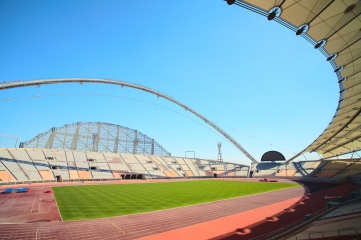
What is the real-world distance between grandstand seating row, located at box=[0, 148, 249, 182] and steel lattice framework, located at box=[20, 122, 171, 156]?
384 inches

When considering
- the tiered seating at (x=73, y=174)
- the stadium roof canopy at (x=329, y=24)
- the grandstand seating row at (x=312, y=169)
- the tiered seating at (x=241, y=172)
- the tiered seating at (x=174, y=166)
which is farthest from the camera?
the tiered seating at (x=241, y=172)

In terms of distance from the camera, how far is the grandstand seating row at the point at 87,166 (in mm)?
45844

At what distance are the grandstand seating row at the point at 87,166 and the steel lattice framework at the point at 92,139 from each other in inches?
384

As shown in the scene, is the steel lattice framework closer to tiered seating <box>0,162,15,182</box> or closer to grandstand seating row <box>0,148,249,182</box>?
grandstand seating row <box>0,148,249,182</box>

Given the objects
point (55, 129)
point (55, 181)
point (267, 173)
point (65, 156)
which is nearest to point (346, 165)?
point (267, 173)

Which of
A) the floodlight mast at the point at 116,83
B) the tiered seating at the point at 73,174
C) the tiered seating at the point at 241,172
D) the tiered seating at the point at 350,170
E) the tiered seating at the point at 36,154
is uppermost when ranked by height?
the floodlight mast at the point at 116,83

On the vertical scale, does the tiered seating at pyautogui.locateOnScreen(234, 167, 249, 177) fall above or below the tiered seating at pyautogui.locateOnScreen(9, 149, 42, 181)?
below

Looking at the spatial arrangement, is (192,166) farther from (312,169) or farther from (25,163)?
(25,163)

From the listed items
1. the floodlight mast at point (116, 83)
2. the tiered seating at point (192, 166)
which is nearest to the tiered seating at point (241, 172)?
the floodlight mast at point (116, 83)

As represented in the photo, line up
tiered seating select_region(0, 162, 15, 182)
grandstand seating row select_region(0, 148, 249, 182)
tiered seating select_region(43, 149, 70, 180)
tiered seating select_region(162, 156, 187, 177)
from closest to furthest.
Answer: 1. tiered seating select_region(0, 162, 15, 182)
2. grandstand seating row select_region(0, 148, 249, 182)
3. tiered seating select_region(43, 149, 70, 180)
4. tiered seating select_region(162, 156, 187, 177)

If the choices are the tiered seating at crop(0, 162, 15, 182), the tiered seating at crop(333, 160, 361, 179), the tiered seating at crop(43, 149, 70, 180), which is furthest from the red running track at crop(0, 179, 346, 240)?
the tiered seating at crop(333, 160, 361, 179)

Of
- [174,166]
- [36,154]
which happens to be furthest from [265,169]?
[36,154]

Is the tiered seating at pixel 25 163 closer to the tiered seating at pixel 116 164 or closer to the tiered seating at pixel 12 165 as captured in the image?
the tiered seating at pixel 12 165

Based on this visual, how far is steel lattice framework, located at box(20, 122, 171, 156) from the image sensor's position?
6912 centimetres
